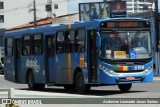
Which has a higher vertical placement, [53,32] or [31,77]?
[53,32]

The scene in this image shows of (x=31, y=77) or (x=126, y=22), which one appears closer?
(x=126, y=22)

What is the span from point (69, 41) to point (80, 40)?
0.92 meters

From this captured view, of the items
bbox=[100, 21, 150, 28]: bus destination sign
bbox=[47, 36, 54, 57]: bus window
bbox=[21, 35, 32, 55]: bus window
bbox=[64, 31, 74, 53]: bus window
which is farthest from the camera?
bbox=[21, 35, 32, 55]: bus window

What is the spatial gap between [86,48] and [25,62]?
6.38 m

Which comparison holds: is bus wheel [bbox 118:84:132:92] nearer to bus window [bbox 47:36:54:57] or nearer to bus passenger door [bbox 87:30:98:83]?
bus passenger door [bbox 87:30:98:83]

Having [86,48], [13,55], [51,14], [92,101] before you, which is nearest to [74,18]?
[51,14]

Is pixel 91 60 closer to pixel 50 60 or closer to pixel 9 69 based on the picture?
pixel 50 60

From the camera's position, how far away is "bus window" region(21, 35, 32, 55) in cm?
2627

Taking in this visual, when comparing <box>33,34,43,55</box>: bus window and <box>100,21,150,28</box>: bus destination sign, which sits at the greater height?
<box>100,21,150,28</box>: bus destination sign

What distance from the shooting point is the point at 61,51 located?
2345 centimetres

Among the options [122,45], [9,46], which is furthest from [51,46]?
[9,46]

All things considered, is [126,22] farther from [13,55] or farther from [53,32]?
[13,55]

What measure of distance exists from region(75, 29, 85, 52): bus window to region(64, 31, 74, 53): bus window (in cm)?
33

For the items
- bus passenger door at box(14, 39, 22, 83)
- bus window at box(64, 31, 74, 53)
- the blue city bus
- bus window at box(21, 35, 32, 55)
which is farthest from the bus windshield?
bus passenger door at box(14, 39, 22, 83)
